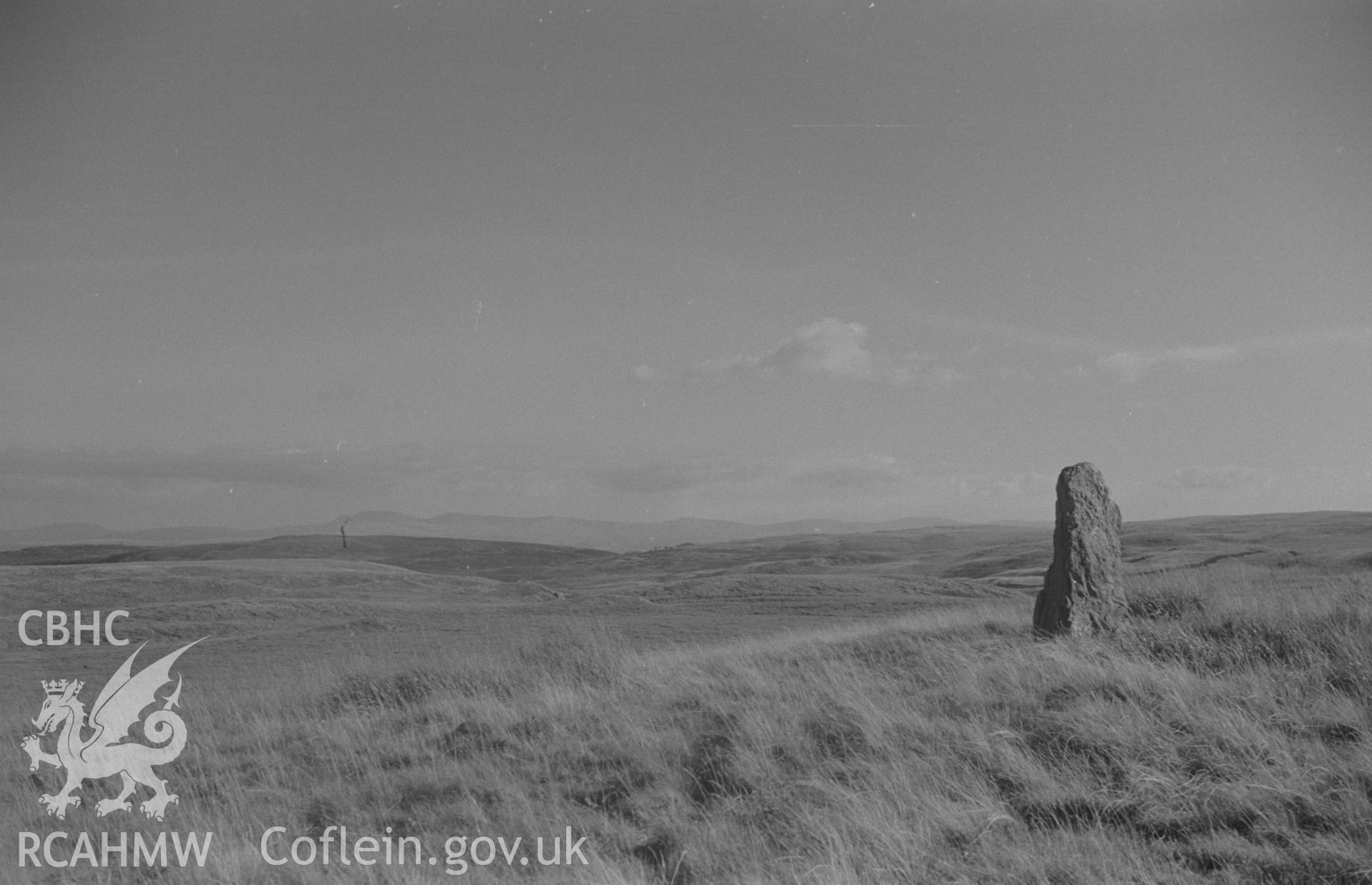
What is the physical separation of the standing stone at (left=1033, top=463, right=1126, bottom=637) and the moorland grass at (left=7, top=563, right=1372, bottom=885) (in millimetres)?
740

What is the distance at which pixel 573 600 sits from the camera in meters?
36.4

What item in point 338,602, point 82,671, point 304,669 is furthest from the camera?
point 338,602

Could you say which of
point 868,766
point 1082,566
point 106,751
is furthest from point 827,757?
point 106,751

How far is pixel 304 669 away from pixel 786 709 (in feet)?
34.8

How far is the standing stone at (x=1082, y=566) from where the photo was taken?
12875 millimetres

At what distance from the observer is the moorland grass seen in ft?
18.9

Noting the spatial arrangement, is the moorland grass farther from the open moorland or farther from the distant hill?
the distant hill

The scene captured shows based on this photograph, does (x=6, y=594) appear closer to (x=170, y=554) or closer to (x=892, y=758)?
(x=892, y=758)

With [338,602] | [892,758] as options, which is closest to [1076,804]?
[892,758]

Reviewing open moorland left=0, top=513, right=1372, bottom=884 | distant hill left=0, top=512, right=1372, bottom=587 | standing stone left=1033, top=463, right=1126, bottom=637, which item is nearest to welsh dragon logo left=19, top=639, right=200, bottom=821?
open moorland left=0, top=513, right=1372, bottom=884

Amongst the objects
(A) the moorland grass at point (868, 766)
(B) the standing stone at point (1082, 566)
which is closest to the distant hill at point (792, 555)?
(B) the standing stone at point (1082, 566)

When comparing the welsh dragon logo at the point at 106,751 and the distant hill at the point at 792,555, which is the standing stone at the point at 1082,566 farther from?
the distant hill at the point at 792,555

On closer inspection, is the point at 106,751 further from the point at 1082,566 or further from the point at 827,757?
the point at 1082,566

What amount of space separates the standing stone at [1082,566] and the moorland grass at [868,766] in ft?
2.43
